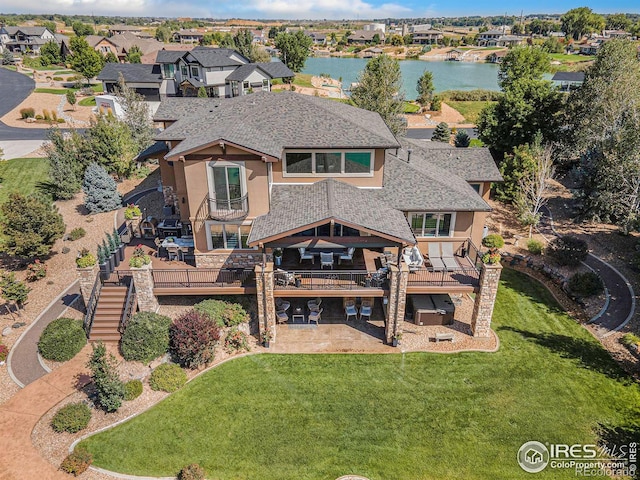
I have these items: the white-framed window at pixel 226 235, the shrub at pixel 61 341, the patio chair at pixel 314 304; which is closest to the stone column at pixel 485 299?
the patio chair at pixel 314 304

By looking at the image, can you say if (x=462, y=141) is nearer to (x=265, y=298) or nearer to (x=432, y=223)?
(x=432, y=223)

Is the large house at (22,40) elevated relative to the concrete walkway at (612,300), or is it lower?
elevated

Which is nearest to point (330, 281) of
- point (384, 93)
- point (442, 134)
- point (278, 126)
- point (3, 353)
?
point (278, 126)

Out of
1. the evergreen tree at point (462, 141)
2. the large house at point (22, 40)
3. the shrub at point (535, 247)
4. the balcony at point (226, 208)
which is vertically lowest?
the shrub at point (535, 247)

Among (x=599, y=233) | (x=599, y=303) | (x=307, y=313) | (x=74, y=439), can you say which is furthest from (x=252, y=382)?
(x=599, y=233)

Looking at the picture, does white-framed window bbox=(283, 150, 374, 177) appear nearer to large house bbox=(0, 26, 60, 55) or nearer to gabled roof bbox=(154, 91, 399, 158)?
gabled roof bbox=(154, 91, 399, 158)

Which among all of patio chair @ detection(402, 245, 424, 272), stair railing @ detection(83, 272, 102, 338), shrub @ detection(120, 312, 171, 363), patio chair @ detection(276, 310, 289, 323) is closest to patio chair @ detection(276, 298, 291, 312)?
patio chair @ detection(276, 310, 289, 323)

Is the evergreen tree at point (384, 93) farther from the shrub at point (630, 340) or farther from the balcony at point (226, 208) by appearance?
the shrub at point (630, 340)
